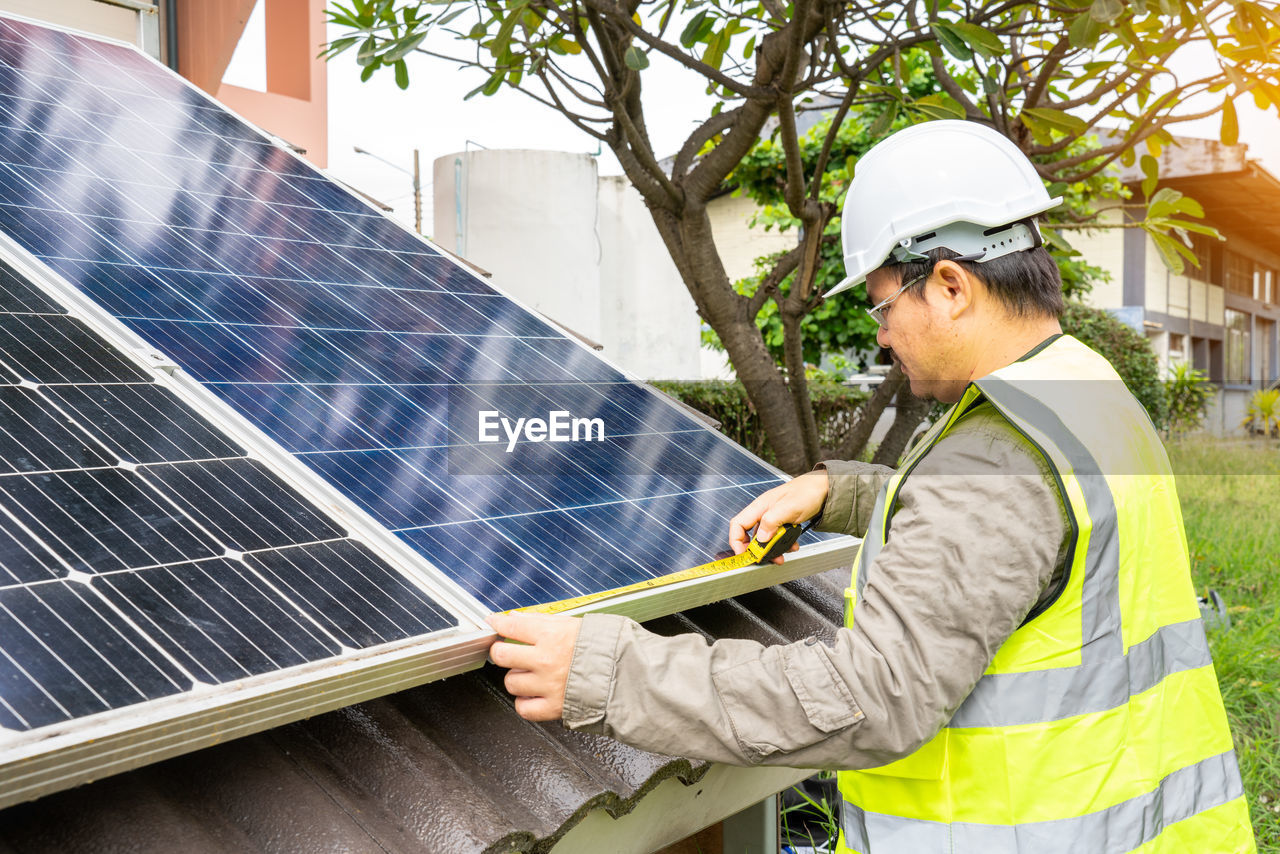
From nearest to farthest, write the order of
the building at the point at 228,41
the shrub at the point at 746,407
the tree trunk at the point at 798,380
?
1. the tree trunk at the point at 798,380
2. the building at the point at 228,41
3. the shrub at the point at 746,407

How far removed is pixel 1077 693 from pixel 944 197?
1088 mm

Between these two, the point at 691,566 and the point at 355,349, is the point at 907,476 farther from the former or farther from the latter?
the point at 355,349

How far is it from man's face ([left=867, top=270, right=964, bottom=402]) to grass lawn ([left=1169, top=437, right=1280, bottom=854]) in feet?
13.2

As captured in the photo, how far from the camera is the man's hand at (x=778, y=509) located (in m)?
2.88

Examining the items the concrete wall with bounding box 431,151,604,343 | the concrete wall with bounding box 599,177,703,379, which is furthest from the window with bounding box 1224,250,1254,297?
the concrete wall with bounding box 431,151,604,343

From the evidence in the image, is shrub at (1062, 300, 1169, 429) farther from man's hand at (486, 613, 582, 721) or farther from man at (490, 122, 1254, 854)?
man's hand at (486, 613, 582, 721)

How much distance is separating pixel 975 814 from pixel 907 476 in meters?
0.69

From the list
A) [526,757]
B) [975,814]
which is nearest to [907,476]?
[975,814]

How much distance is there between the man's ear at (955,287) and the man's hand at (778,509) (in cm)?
83

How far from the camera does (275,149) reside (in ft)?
15.0

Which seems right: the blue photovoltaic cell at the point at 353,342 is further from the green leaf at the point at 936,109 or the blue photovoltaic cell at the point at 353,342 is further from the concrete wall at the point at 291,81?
the concrete wall at the point at 291,81

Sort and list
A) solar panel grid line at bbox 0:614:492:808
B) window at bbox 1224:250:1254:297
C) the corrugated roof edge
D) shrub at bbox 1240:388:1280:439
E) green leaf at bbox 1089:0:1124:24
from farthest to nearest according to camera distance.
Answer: window at bbox 1224:250:1254:297, shrub at bbox 1240:388:1280:439, green leaf at bbox 1089:0:1124:24, the corrugated roof edge, solar panel grid line at bbox 0:614:492:808

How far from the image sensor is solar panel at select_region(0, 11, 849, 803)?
179cm

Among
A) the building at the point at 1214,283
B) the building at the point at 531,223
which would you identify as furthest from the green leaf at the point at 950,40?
the building at the point at 1214,283
